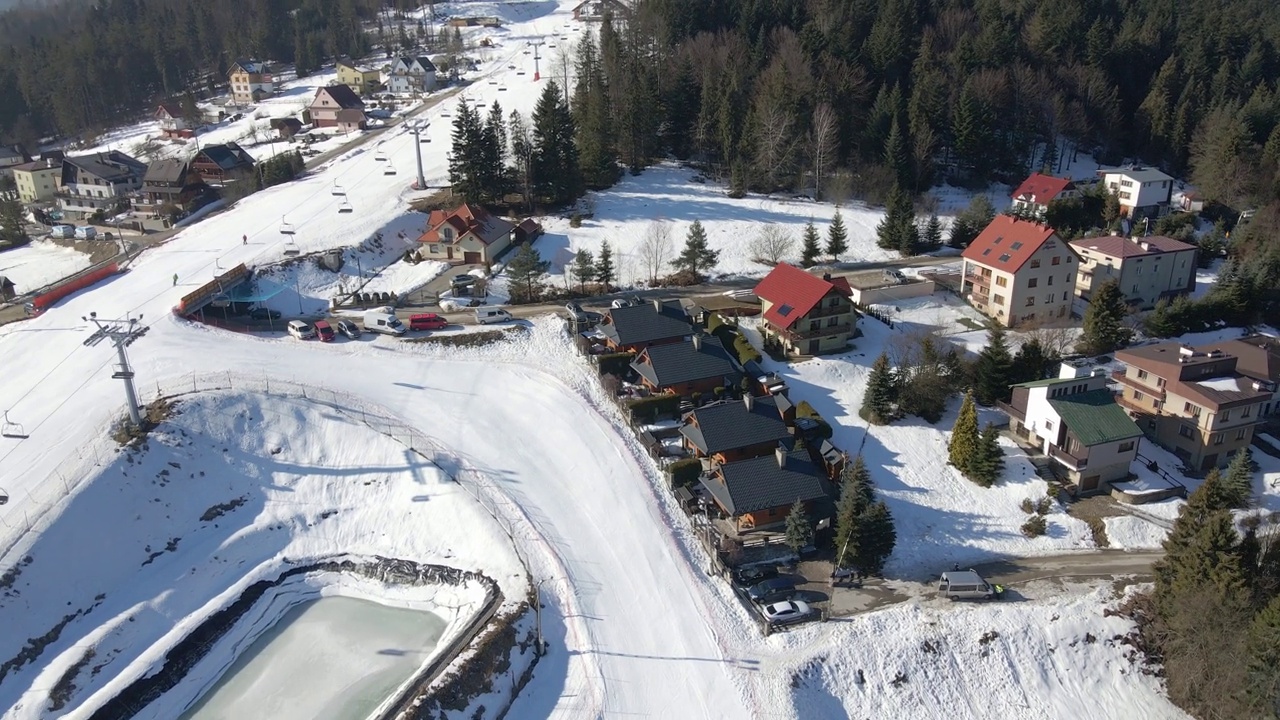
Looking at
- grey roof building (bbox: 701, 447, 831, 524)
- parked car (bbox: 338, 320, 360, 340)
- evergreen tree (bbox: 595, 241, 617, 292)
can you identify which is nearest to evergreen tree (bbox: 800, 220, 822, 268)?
evergreen tree (bbox: 595, 241, 617, 292)

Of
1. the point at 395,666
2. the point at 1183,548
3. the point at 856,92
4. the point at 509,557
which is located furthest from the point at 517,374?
the point at 856,92

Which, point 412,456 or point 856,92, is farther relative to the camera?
point 856,92

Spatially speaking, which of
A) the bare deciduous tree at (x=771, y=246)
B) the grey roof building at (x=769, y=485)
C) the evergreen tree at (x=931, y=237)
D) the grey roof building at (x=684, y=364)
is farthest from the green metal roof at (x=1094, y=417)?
the evergreen tree at (x=931, y=237)

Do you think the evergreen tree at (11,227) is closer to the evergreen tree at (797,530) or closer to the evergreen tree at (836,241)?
the evergreen tree at (836,241)

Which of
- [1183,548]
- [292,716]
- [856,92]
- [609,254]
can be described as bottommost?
[292,716]

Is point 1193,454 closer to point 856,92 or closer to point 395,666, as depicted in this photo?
point 395,666

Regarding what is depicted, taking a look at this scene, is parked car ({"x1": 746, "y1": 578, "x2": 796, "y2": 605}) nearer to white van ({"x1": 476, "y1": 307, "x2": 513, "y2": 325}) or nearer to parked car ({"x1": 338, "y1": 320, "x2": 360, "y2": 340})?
white van ({"x1": 476, "y1": 307, "x2": 513, "y2": 325})

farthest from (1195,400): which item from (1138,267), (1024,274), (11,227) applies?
(11,227)
